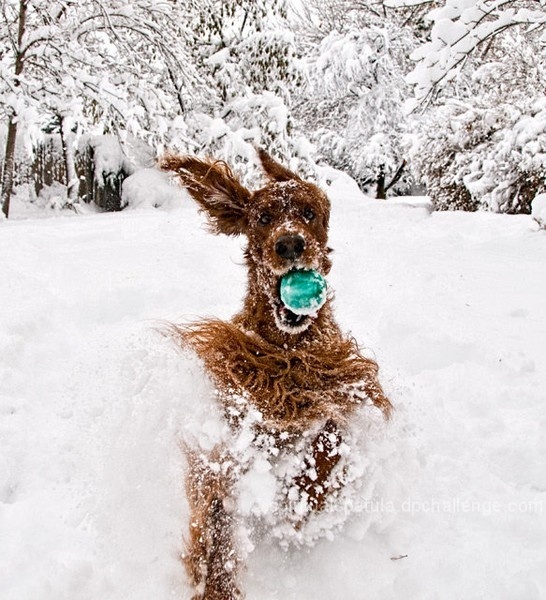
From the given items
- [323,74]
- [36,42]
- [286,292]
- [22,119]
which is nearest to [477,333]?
[286,292]

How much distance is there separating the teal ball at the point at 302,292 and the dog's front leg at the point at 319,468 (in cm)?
53

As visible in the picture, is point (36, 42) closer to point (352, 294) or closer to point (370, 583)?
point (352, 294)

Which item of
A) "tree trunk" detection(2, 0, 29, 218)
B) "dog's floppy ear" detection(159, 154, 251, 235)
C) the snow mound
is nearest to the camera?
"dog's floppy ear" detection(159, 154, 251, 235)

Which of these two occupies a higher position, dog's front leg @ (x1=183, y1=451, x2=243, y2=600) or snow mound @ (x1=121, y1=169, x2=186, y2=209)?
snow mound @ (x1=121, y1=169, x2=186, y2=209)

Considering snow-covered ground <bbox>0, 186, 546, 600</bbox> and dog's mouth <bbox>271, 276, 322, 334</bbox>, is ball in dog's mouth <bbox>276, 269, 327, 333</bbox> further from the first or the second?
snow-covered ground <bbox>0, 186, 546, 600</bbox>

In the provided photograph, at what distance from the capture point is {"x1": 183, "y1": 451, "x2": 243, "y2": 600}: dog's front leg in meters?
2.01

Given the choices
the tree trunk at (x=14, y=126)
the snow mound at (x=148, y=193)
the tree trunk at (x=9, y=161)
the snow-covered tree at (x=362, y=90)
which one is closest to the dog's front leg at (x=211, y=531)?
the tree trunk at (x=14, y=126)

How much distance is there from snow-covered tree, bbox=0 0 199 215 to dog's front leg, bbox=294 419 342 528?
22.5 ft

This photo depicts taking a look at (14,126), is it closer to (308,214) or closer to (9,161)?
(9,161)

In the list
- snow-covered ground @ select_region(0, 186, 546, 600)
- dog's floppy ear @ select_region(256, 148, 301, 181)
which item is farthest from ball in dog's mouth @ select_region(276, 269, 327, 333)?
dog's floppy ear @ select_region(256, 148, 301, 181)

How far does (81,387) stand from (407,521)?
7.28 feet

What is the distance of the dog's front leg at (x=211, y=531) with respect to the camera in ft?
6.61

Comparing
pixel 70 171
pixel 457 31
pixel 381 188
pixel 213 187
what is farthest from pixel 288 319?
pixel 381 188

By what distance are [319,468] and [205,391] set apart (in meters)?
0.66
